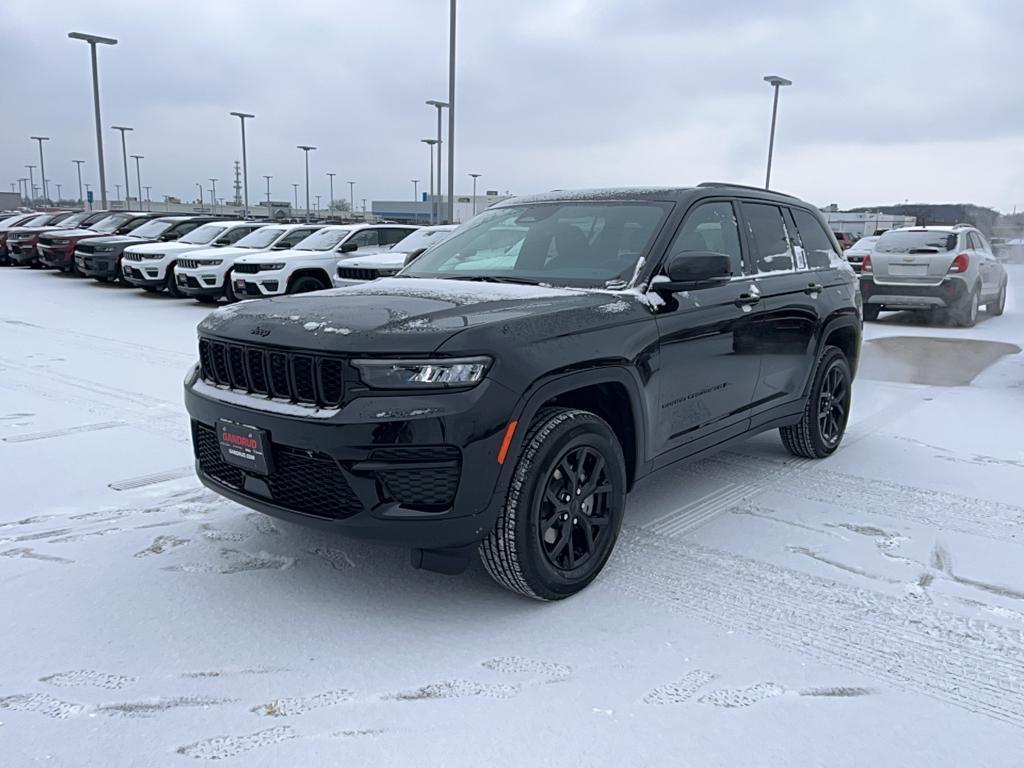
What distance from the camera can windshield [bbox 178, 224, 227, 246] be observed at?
683 inches

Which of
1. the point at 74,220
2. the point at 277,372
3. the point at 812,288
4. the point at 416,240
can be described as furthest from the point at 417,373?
the point at 74,220

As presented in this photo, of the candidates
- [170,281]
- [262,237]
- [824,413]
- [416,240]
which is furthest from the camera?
[262,237]

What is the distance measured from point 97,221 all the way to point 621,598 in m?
22.9

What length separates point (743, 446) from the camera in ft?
19.8

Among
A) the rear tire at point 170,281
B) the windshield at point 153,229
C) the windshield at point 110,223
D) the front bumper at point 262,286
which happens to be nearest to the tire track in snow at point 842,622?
the front bumper at point 262,286

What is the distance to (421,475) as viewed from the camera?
119 inches

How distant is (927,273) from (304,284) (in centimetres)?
998

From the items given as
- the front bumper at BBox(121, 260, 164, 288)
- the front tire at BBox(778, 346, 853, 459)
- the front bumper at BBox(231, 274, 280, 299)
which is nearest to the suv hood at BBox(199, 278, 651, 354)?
the front tire at BBox(778, 346, 853, 459)

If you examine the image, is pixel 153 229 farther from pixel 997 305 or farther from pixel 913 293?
pixel 997 305

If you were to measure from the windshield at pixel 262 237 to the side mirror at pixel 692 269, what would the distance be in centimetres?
1300

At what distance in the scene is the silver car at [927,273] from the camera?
12789 mm

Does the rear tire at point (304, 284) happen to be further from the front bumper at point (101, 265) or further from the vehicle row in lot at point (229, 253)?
the front bumper at point (101, 265)

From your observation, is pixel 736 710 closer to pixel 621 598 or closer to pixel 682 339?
pixel 621 598

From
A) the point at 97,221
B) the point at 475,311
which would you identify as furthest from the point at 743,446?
the point at 97,221
